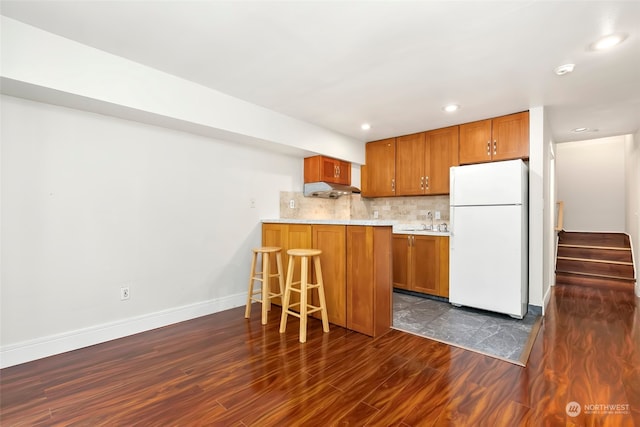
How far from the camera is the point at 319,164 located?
402 cm

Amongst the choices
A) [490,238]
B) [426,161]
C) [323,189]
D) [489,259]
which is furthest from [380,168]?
[489,259]

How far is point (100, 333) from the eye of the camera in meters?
2.43

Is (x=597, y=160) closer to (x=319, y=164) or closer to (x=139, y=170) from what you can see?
(x=319, y=164)

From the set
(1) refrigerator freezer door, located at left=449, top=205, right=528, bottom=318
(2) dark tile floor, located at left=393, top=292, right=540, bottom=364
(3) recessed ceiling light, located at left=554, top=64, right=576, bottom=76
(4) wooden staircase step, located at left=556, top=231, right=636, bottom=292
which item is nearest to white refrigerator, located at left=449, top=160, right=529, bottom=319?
(1) refrigerator freezer door, located at left=449, top=205, right=528, bottom=318

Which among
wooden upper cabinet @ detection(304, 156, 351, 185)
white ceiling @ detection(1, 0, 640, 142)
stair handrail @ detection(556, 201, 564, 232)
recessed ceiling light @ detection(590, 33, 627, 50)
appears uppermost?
white ceiling @ detection(1, 0, 640, 142)

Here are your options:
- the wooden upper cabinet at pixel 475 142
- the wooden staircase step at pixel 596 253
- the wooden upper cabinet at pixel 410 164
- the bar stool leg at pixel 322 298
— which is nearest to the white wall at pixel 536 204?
the wooden upper cabinet at pixel 475 142

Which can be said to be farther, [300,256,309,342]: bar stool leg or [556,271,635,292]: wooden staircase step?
[556,271,635,292]: wooden staircase step

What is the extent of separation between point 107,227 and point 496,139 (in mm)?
4107

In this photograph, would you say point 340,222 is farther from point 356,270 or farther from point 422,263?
point 422,263

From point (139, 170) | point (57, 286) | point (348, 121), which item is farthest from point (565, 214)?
point (57, 286)

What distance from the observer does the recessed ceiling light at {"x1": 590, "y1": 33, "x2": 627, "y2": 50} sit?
184cm

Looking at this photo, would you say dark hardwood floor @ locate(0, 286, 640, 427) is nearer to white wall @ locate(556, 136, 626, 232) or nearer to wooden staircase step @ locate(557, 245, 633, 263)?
wooden staircase step @ locate(557, 245, 633, 263)

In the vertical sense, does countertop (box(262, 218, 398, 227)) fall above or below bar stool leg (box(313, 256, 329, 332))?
above

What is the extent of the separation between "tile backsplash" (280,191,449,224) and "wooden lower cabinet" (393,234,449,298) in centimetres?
72
